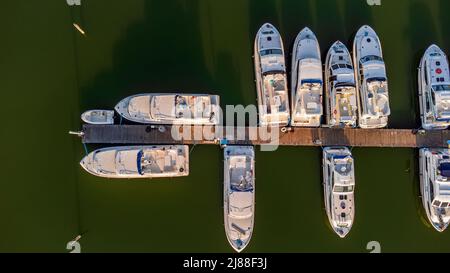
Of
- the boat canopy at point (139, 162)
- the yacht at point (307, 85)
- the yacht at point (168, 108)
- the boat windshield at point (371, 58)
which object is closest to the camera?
the boat canopy at point (139, 162)

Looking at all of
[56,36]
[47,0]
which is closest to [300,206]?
[56,36]

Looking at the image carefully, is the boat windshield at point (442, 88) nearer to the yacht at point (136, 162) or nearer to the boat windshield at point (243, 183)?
the boat windshield at point (243, 183)

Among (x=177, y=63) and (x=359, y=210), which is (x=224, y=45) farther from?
(x=359, y=210)

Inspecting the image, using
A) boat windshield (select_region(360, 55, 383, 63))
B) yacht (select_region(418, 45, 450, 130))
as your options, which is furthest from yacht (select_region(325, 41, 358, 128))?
yacht (select_region(418, 45, 450, 130))

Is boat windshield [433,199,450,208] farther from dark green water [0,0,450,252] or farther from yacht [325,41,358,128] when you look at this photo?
yacht [325,41,358,128]

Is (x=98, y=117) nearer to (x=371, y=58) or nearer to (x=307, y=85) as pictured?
(x=307, y=85)

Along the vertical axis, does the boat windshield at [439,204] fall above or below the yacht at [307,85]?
below

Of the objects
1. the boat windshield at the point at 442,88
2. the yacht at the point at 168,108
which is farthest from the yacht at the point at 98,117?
the boat windshield at the point at 442,88
